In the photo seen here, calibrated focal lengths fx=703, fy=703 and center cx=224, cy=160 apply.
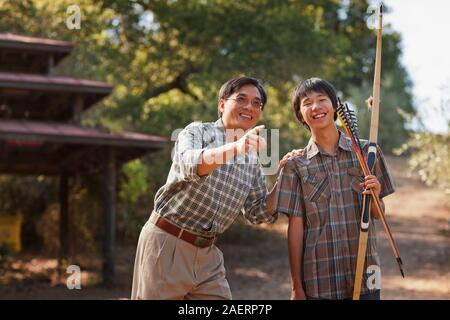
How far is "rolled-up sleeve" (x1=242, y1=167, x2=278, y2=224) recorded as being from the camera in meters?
3.86

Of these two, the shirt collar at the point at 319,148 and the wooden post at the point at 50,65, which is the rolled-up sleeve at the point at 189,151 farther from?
the wooden post at the point at 50,65

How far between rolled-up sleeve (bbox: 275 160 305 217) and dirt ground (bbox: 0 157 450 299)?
8092mm

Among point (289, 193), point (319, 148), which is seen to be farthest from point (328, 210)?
point (319, 148)

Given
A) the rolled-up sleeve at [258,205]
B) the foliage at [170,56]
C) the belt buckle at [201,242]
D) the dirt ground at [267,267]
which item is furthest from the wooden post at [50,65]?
the belt buckle at [201,242]

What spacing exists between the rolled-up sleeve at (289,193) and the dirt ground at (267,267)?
8.09m

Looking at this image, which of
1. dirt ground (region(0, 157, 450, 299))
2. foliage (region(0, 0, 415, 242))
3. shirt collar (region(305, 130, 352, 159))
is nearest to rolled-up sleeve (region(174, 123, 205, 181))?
shirt collar (region(305, 130, 352, 159))

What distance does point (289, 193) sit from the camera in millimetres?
3652

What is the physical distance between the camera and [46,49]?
14.0m

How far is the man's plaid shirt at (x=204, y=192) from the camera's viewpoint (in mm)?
3555

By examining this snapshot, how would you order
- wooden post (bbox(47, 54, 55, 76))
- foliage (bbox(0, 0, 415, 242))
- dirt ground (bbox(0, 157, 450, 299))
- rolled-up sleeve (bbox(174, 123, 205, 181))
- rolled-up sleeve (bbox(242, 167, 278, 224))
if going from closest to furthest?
rolled-up sleeve (bbox(174, 123, 205, 181)), rolled-up sleeve (bbox(242, 167, 278, 224)), dirt ground (bbox(0, 157, 450, 299)), wooden post (bbox(47, 54, 55, 76)), foliage (bbox(0, 0, 415, 242))

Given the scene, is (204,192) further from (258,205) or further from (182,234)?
(258,205)

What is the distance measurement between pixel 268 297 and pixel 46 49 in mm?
6536

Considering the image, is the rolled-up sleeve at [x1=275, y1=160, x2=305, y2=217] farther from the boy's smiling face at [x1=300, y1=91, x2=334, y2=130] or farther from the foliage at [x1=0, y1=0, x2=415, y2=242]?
the foliage at [x1=0, y1=0, x2=415, y2=242]
